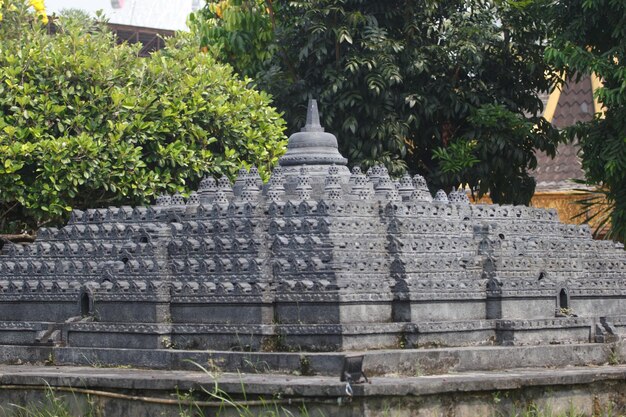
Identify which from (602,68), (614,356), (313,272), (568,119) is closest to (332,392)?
(313,272)

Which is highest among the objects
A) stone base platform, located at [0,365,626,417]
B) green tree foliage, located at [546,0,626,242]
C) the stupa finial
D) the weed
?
green tree foliage, located at [546,0,626,242]

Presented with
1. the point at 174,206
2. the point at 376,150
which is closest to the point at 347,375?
the point at 174,206

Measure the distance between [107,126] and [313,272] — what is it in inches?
235

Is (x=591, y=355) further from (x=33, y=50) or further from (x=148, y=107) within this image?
(x=33, y=50)

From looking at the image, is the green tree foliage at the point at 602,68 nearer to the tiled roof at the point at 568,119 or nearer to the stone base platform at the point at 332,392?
the tiled roof at the point at 568,119

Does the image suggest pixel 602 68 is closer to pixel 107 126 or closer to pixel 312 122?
pixel 312 122

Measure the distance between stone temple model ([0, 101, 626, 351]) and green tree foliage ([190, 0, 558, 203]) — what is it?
7.92 meters

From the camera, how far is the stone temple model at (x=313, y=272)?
506 inches

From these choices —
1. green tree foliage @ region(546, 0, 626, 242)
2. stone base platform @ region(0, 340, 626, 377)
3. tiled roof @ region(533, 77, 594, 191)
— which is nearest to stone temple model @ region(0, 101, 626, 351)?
stone base platform @ region(0, 340, 626, 377)

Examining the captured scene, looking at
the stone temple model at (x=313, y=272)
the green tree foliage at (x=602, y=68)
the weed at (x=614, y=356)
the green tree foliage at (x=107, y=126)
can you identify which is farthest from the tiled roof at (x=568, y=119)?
the weed at (x=614, y=356)

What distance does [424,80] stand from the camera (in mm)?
24078

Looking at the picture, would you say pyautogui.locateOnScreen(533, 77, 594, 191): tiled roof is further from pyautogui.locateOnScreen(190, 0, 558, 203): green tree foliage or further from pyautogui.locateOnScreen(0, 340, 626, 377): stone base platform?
pyautogui.locateOnScreen(0, 340, 626, 377): stone base platform

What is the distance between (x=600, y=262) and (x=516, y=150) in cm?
840

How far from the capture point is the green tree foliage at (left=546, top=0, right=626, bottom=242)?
66.7ft
